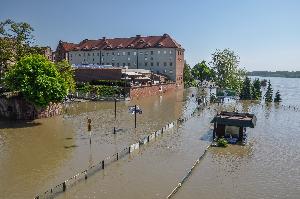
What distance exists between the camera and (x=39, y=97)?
45531 millimetres

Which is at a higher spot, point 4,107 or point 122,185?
point 4,107

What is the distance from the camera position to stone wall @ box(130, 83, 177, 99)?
79375 mm

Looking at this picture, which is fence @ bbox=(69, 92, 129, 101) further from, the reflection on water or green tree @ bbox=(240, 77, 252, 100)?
green tree @ bbox=(240, 77, 252, 100)

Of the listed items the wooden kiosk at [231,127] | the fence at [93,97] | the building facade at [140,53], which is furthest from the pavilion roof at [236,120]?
the building facade at [140,53]

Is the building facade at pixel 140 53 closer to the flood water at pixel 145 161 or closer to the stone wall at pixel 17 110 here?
the flood water at pixel 145 161

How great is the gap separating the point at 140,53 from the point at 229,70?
34.2 m

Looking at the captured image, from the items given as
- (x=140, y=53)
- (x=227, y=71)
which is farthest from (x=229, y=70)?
(x=140, y=53)

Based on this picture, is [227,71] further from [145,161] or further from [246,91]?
[145,161]

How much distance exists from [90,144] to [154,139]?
7440mm

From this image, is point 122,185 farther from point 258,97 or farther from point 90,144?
point 258,97

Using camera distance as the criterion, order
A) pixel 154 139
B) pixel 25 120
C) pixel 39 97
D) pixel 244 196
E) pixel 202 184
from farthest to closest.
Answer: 1. pixel 25 120
2. pixel 39 97
3. pixel 154 139
4. pixel 202 184
5. pixel 244 196

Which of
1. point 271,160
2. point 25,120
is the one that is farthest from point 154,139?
point 25,120

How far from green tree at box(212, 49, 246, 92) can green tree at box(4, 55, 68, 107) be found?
182ft

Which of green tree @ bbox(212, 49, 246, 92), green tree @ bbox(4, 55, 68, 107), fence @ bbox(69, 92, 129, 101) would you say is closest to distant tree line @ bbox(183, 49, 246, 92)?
green tree @ bbox(212, 49, 246, 92)
